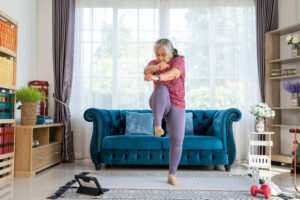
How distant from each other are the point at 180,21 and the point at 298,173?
293 centimetres

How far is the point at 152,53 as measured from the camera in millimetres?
5262

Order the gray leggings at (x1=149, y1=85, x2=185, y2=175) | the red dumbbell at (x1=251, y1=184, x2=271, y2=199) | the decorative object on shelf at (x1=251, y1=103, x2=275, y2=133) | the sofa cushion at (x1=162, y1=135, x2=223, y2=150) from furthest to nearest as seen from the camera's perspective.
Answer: the decorative object on shelf at (x1=251, y1=103, x2=275, y2=133)
the sofa cushion at (x1=162, y1=135, x2=223, y2=150)
the gray leggings at (x1=149, y1=85, x2=185, y2=175)
the red dumbbell at (x1=251, y1=184, x2=271, y2=199)

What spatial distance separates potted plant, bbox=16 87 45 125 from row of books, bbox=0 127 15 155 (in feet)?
1.10

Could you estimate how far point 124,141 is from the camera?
13.7ft

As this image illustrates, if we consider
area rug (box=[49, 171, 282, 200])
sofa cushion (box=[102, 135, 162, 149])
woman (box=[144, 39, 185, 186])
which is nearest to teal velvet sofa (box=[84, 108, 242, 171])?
sofa cushion (box=[102, 135, 162, 149])

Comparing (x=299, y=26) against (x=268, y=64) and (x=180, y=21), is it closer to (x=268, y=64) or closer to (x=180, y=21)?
(x=268, y=64)

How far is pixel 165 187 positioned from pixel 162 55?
1255 mm

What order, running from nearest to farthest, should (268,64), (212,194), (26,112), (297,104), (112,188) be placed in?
(212,194)
(112,188)
(26,112)
(297,104)
(268,64)

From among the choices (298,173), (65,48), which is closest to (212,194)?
(298,173)

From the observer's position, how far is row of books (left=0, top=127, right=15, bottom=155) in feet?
11.4

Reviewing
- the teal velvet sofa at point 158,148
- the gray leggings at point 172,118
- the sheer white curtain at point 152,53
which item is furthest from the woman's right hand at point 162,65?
the sheer white curtain at point 152,53

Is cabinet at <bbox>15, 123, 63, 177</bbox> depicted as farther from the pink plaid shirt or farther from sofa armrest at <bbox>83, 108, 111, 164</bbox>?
the pink plaid shirt

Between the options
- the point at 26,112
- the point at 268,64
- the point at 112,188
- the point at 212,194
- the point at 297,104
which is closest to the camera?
the point at 212,194

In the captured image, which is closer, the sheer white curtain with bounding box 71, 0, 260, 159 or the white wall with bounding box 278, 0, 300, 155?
the white wall with bounding box 278, 0, 300, 155
